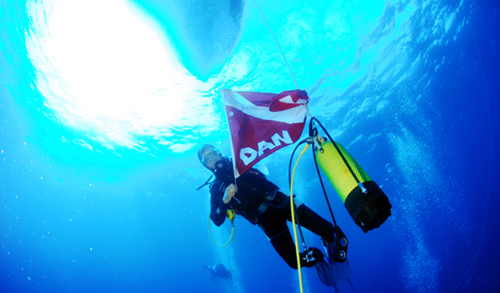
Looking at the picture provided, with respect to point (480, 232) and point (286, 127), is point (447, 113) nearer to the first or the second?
point (480, 232)

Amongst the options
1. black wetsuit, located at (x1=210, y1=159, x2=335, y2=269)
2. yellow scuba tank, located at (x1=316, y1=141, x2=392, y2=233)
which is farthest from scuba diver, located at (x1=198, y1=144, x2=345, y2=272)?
yellow scuba tank, located at (x1=316, y1=141, x2=392, y2=233)

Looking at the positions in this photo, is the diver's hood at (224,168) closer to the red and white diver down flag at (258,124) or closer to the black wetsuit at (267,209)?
the black wetsuit at (267,209)

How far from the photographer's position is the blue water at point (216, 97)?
870 centimetres

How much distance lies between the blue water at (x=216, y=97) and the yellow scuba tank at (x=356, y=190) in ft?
22.5

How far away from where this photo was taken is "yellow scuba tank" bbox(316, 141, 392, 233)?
2.16 m

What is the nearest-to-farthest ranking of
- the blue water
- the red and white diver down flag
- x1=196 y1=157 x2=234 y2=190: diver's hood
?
the red and white diver down flag → x1=196 y1=157 x2=234 y2=190: diver's hood → the blue water

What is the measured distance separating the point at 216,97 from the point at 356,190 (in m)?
10.4

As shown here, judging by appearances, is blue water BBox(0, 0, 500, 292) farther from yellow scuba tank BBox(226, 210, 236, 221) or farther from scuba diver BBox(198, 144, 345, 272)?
yellow scuba tank BBox(226, 210, 236, 221)

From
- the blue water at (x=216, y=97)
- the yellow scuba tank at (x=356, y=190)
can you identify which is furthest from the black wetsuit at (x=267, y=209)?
the blue water at (x=216, y=97)

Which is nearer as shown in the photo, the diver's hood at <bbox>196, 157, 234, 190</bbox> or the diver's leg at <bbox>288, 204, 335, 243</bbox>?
the diver's leg at <bbox>288, 204, 335, 243</bbox>

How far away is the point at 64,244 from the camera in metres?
63.8

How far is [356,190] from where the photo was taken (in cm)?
226

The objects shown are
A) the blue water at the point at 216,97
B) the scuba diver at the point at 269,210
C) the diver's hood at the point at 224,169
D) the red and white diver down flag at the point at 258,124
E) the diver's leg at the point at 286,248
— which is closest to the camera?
the red and white diver down flag at the point at 258,124

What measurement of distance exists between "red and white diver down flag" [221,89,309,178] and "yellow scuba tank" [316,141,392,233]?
1262 millimetres
